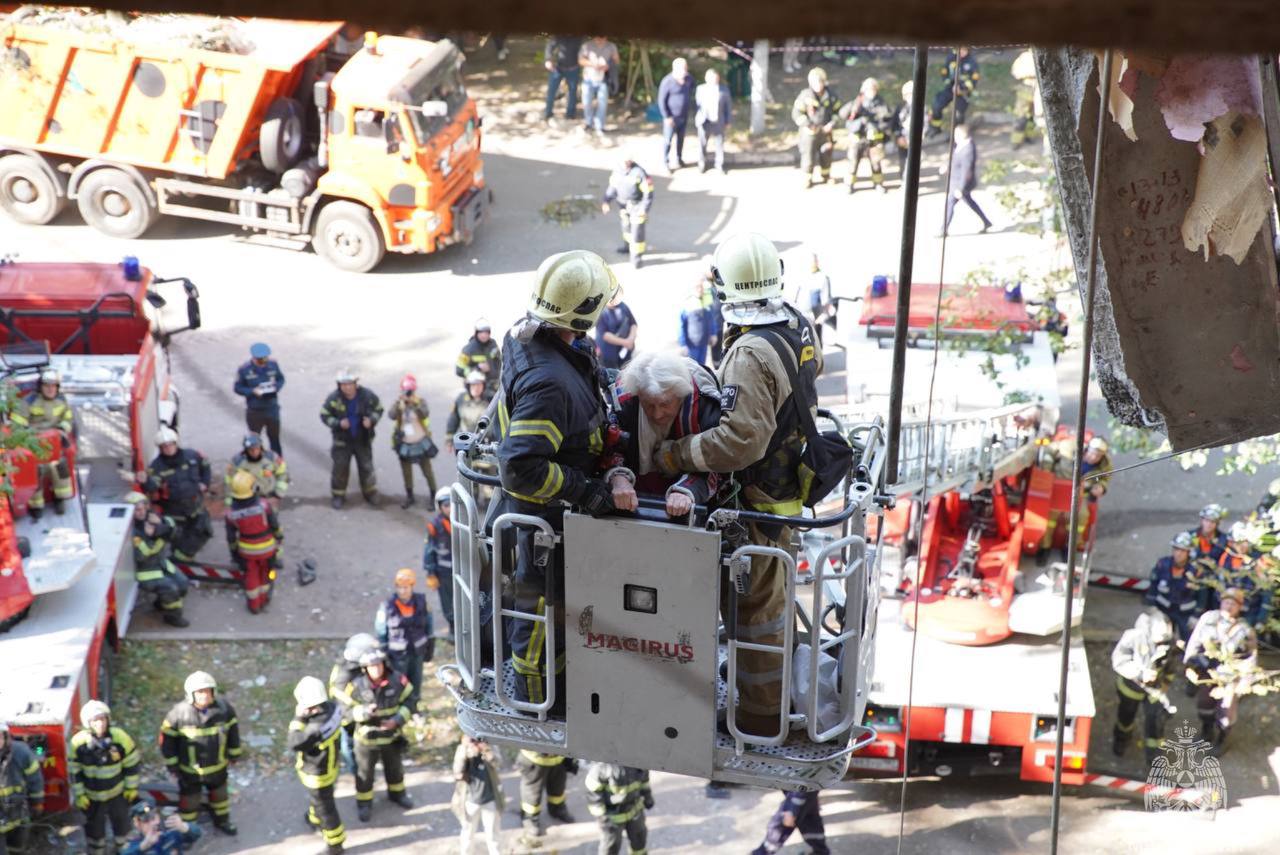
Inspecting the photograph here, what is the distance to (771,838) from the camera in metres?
10.4

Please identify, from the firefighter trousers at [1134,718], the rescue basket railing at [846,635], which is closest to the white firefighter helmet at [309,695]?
the firefighter trousers at [1134,718]

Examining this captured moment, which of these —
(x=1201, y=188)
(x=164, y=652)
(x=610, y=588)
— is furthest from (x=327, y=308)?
(x=1201, y=188)

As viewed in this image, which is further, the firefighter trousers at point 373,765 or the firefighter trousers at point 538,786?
the firefighter trousers at point 373,765

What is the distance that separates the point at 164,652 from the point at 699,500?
841 centimetres

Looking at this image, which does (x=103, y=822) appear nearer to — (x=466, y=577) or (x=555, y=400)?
(x=466, y=577)

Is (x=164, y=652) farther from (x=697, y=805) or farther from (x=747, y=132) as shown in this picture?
(x=747, y=132)

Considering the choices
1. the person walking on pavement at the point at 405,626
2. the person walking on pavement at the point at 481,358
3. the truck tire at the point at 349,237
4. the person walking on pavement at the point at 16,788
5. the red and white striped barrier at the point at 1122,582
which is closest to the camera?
the person walking on pavement at the point at 16,788

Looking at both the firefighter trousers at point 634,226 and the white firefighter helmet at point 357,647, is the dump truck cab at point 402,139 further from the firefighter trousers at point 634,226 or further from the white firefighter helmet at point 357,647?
the white firefighter helmet at point 357,647

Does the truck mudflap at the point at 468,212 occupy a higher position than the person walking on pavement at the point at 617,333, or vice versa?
the truck mudflap at the point at 468,212

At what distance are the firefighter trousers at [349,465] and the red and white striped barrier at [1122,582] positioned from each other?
20.7 feet

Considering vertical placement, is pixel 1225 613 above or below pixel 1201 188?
below

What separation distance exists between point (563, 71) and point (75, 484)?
41.7 feet

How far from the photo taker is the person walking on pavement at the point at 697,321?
49.8ft

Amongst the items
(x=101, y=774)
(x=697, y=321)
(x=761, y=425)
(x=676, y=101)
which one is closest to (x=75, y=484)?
(x=101, y=774)
